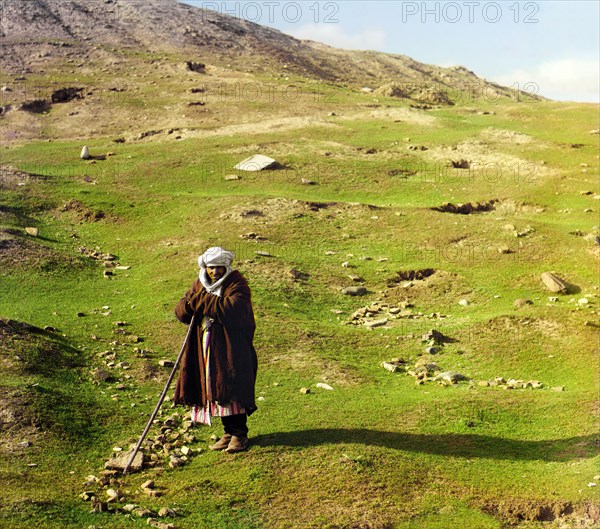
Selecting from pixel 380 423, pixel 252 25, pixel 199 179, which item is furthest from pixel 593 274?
pixel 252 25

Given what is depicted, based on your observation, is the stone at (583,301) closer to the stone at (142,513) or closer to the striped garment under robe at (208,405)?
the striped garment under robe at (208,405)

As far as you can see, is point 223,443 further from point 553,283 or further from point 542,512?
point 553,283

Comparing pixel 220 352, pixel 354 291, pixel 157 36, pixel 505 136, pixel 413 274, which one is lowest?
pixel 354 291

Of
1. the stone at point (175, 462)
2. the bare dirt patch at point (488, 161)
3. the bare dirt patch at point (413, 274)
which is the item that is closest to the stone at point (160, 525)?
the stone at point (175, 462)

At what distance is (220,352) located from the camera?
978 cm

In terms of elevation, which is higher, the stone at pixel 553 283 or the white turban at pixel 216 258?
the white turban at pixel 216 258

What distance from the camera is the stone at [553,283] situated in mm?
17337

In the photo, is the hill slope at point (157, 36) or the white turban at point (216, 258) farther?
the hill slope at point (157, 36)

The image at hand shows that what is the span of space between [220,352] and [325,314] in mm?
7082

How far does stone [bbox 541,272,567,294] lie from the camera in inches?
683

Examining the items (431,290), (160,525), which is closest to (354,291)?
(431,290)

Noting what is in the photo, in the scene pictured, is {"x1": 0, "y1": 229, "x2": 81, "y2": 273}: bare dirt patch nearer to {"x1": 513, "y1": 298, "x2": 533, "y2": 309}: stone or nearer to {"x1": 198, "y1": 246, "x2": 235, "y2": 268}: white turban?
{"x1": 198, "y1": 246, "x2": 235, "y2": 268}: white turban

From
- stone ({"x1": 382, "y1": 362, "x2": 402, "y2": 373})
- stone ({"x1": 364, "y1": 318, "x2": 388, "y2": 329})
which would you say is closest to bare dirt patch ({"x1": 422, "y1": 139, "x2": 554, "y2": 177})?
stone ({"x1": 364, "y1": 318, "x2": 388, "y2": 329})

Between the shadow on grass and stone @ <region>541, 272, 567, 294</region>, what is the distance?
23.0 feet
